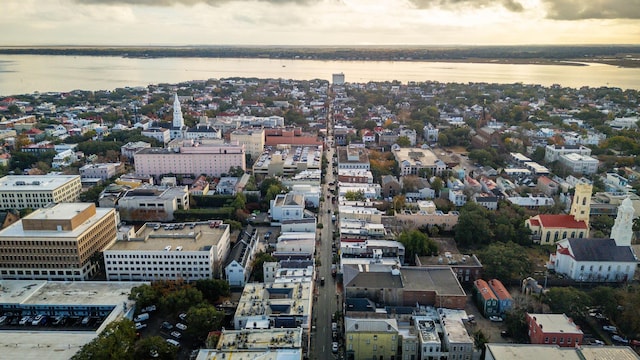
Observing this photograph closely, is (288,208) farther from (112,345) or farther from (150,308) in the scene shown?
(112,345)

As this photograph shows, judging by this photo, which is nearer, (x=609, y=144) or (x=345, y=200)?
(x=345, y=200)

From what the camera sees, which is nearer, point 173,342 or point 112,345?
point 112,345

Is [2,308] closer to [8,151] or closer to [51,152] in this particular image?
[51,152]

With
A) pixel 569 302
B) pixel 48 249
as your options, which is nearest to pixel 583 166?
pixel 569 302

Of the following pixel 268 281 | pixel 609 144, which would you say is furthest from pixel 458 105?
pixel 268 281

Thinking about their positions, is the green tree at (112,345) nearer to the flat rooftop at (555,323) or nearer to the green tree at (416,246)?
the green tree at (416,246)

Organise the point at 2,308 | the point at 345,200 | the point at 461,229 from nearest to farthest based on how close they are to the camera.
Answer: the point at 2,308 < the point at 461,229 < the point at 345,200
